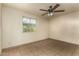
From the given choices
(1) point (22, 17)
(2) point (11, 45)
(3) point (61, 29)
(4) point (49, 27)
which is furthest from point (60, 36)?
(2) point (11, 45)

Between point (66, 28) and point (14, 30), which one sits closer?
point (14, 30)

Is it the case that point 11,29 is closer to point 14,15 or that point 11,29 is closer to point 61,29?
point 14,15

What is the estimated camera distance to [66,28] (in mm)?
5102

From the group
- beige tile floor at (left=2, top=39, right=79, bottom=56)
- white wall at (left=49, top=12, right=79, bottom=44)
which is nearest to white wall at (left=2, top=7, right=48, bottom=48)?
beige tile floor at (left=2, top=39, right=79, bottom=56)

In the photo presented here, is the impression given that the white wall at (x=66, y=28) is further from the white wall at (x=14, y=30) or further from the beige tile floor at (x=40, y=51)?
the white wall at (x=14, y=30)

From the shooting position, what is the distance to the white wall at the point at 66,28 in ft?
15.0

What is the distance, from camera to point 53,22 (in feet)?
18.8

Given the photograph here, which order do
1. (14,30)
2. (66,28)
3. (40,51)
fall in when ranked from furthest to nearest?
(66,28)
(14,30)
(40,51)

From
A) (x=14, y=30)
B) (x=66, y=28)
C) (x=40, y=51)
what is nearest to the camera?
(x=40, y=51)

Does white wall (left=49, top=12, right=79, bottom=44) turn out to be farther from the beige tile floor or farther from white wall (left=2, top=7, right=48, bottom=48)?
white wall (left=2, top=7, right=48, bottom=48)

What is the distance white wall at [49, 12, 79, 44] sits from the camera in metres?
4.58

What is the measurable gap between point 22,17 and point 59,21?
2690mm

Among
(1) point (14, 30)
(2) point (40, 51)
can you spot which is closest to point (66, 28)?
(2) point (40, 51)

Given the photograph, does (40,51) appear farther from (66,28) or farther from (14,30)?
(66,28)
